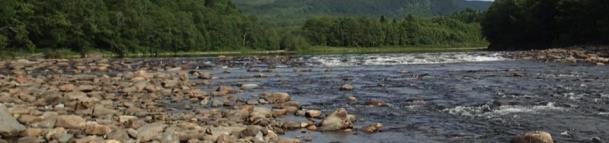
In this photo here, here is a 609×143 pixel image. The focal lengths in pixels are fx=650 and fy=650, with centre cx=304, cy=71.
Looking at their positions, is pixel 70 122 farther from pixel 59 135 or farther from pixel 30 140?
pixel 30 140

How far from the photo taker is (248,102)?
902 inches

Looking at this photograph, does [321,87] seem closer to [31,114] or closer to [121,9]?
[31,114]

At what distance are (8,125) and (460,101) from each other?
588 inches

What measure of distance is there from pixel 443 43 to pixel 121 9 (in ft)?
332

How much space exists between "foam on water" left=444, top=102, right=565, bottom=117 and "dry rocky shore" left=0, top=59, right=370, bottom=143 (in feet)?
12.8

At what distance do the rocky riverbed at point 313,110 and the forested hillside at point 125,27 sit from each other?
99.3 ft

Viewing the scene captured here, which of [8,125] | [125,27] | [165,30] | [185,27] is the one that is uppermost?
[125,27]

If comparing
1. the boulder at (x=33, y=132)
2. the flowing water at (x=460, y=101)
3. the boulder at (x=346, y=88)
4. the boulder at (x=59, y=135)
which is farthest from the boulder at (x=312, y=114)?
the boulder at (x=346, y=88)

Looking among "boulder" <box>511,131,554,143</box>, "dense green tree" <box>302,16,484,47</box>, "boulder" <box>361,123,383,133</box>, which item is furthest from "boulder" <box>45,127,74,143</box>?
"dense green tree" <box>302,16,484,47</box>

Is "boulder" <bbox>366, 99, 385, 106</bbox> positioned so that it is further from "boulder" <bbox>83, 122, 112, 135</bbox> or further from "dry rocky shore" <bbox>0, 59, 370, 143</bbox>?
"boulder" <bbox>83, 122, 112, 135</bbox>

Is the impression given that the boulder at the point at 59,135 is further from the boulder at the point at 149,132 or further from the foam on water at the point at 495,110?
the foam on water at the point at 495,110

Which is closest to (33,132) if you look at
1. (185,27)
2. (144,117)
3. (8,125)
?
(8,125)

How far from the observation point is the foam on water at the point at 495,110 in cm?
1983

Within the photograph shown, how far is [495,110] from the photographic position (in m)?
20.5
